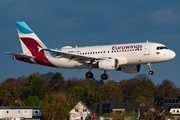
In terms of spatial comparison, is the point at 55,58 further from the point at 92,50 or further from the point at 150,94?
the point at 150,94

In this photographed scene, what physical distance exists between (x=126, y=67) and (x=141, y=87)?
10448 cm

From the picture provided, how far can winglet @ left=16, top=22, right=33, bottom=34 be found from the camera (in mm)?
62250

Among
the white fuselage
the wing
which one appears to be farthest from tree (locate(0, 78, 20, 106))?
the white fuselage

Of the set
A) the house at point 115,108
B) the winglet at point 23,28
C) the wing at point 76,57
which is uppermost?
the winglet at point 23,28

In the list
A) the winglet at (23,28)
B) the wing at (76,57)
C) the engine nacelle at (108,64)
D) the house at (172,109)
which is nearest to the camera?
the engine nacelle at (108,64)

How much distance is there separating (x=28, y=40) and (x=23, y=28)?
2.90 meters

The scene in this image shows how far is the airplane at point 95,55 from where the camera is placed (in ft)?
170

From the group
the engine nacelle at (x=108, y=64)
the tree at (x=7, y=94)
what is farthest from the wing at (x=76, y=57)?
the tree at (x=7, y=94)

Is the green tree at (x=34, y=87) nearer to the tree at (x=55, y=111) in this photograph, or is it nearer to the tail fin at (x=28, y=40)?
the tree at (x=55, y=111)

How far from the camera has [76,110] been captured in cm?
10838

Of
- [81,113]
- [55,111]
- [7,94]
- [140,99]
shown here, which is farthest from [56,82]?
[55,111]

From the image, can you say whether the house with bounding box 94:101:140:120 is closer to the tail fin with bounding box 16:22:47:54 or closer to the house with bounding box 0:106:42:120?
the house with bounding box 0:106:42:120

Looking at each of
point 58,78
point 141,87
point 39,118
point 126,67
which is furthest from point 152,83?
point 126,67

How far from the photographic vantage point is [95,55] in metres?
55.1
